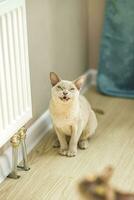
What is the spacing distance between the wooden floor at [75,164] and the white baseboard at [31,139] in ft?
0.10

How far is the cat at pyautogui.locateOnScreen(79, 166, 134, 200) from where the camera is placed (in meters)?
0.71

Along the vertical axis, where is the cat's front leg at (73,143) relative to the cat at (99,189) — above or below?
below

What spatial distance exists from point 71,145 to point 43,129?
270 millimetres

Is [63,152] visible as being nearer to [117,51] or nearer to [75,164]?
[75,164]

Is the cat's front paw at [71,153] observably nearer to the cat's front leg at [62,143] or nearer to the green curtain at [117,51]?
the cat's front leg at [62,143]

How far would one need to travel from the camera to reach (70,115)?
1829 millimetres

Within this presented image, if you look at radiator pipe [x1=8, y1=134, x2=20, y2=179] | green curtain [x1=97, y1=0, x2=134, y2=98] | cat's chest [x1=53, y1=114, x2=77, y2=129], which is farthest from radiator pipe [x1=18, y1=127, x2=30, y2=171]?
green curtain [x1=97, y1=0, x2=134, y2=98]

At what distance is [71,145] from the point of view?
1.92 meters

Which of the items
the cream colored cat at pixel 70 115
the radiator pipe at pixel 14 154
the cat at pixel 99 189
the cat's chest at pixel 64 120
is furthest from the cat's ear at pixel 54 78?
the cat at pixel 99 189

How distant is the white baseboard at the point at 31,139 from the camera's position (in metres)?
1.78

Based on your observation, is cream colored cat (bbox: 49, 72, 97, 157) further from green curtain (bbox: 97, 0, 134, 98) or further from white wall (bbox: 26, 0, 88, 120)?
green curtain (bbox: 97, 0, 134, 98)

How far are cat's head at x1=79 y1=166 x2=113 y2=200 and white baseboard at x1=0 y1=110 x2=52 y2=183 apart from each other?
1.09m

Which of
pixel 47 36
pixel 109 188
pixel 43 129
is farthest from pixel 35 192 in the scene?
pixel 109 188

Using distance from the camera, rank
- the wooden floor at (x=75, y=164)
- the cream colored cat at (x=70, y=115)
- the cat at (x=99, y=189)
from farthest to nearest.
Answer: the cream colored cat at (x=70, y=115), the wooden floor at (x=75, y=164), the cat at (x=99, y=189)
